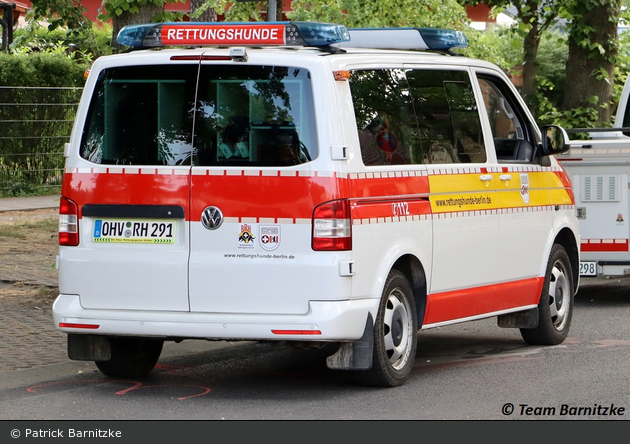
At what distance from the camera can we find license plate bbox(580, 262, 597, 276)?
1241cm

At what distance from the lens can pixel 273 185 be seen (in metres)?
7.09

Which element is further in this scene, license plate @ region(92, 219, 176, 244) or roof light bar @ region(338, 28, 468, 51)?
roof light bar @ region(338, 28, 468, 51)

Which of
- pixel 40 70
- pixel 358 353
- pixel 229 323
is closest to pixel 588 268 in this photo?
pixel 358 353

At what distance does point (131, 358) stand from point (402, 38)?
2.80m

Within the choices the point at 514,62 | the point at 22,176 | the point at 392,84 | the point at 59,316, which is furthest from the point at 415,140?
the point at 514,62

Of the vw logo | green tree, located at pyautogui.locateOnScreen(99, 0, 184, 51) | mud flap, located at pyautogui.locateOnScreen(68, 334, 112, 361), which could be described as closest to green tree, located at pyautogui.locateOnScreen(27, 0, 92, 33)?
green tree, located at pyautogui.locateOnScreen(99, 0, 184, 51)

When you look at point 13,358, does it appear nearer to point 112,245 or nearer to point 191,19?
point 112,245

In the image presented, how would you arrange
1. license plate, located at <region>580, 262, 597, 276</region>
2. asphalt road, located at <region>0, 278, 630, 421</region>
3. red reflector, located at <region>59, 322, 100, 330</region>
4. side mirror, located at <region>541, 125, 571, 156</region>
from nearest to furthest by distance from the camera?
1. asphalt road, located at <region>0, 278, 630, 421</region>
2. red reflector, located at <region>59, 322, 100, 330</region>
3. side mirror, located at <region>541, 125, 571, 156</region>
4. license plate, located at <region>580, 262, 597, 276</region>

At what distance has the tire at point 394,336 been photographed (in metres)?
7.44

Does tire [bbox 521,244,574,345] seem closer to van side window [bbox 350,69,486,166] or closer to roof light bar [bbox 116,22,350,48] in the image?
van side window [bbox 350,69,486,166]

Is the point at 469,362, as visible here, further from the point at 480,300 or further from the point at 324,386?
the point at 324,386

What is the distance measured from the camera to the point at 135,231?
7.34 m

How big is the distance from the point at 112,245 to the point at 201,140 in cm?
82

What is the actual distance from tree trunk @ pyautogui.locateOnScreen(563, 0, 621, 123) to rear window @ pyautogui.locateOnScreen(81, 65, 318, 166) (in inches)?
493
